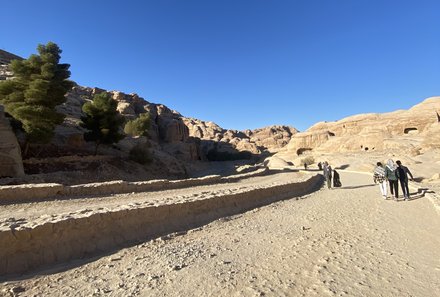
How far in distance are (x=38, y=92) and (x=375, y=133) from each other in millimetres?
56515

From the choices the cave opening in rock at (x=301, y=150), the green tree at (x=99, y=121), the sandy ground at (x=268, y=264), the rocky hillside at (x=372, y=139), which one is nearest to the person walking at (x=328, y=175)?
the sandy ground at (x=268, y=264)

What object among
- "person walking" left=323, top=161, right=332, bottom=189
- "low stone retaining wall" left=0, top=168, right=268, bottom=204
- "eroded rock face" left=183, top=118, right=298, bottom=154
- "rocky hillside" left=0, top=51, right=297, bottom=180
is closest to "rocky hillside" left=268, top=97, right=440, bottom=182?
"rocky hillside" left=0, top=51, right=297, bottom=180

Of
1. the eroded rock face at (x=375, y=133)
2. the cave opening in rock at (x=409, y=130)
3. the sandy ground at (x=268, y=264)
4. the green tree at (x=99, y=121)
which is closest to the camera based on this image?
the sandy ground at (x=268, y=264)

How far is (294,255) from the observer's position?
635 cm

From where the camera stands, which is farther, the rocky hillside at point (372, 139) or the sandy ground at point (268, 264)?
the rocky hillside at point (372, 139)

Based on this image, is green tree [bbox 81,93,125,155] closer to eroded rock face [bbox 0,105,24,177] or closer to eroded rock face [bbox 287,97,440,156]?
eroded rock face [bbox 0,105,24,177]

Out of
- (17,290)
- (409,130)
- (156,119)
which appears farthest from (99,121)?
(409,130)

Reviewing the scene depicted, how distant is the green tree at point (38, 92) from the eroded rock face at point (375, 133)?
4852cm

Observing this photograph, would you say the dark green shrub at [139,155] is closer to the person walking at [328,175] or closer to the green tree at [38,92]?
the green tree at [38,92]

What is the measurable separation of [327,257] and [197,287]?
3.00 metres

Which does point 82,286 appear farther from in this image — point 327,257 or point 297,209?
point 297,209

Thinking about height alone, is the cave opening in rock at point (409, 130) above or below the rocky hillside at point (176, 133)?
below

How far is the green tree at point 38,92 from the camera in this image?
23984mm

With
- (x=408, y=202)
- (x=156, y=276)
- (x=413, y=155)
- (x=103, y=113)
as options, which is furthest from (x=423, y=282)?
(x=413, y=155)
